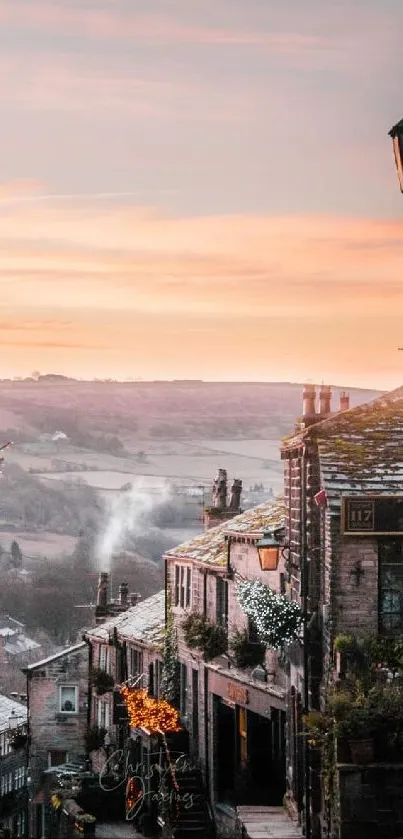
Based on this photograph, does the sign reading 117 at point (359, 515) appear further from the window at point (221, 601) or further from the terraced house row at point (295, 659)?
the window at point (221, 601)

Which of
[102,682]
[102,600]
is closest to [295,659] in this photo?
[102,682]

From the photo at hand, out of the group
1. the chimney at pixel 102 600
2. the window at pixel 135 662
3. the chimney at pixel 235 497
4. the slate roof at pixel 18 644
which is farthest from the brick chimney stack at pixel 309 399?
the slate roof at pixel 18 644

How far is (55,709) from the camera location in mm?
66000

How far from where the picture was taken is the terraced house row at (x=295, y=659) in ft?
94.3

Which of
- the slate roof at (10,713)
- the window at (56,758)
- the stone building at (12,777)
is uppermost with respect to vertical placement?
the slate roof at (10,713)

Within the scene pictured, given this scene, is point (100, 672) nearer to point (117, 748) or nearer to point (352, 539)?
point (117, 748)

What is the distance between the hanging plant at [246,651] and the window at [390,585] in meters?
11.3

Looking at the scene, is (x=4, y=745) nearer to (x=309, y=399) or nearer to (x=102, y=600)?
(x=102, y=600)

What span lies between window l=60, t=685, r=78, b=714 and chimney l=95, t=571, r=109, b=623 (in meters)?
3.45

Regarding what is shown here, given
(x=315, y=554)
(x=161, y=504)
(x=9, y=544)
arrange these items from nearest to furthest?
(x=315, y=554) < (x=161, y=504) < (x=9, y=544)

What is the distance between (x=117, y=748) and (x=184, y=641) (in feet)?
28.7

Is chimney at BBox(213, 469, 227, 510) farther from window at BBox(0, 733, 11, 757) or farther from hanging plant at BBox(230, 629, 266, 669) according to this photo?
window at BBox(0, 733, 11, 757)

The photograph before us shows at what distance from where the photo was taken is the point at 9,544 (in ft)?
545

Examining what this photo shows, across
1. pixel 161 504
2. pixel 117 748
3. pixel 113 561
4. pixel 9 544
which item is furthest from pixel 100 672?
pixel 9 544
